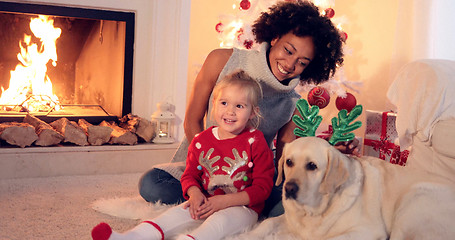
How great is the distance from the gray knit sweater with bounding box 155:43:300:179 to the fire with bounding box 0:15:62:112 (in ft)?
4.45

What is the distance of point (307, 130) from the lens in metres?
1.60

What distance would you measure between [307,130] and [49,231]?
3.37ft

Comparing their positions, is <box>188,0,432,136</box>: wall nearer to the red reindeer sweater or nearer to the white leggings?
the red reindeer sweater

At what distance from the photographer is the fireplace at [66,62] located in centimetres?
282

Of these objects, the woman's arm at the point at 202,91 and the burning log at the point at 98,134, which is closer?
the woman's arm at the point at 202,91

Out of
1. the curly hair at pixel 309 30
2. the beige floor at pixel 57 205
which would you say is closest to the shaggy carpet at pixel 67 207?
the beige floor at pixel 57 205

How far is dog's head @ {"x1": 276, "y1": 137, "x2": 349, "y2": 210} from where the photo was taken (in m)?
1.38

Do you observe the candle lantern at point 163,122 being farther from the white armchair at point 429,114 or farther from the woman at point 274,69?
the white armchair at point 429,114

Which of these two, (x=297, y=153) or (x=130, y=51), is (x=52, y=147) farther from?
(x=297, y=153)

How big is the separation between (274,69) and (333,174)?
0.69 meters

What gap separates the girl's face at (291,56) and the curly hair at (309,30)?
3 centimetres

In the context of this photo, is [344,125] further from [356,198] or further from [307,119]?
[356,198]

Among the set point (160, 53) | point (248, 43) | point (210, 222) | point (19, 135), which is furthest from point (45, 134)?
point (248, 43)

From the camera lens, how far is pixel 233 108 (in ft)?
5.54
